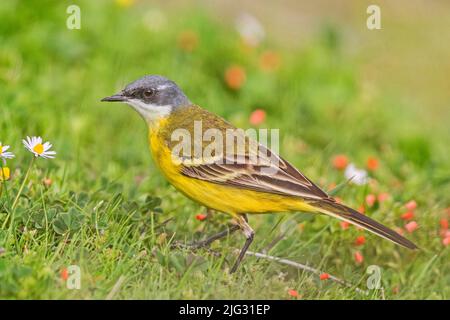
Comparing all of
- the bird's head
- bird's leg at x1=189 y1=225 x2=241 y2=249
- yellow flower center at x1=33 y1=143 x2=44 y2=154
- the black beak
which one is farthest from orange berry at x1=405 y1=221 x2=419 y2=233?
yellow flower center at x1=33 y1=143 x2=44 y2=154

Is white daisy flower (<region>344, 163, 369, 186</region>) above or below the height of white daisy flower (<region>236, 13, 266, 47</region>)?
below

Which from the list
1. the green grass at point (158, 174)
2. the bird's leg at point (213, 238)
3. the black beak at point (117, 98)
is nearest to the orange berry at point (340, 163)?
the green grass at point (158, 174)

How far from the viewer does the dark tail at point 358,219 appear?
19.6ft

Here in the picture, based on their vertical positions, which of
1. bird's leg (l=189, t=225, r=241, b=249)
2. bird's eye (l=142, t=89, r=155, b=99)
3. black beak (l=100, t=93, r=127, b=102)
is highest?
bird's eye (l=142, t=89, r=155, b=99)

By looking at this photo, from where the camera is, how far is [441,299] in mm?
6227

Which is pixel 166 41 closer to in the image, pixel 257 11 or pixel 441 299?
pixel 257 11

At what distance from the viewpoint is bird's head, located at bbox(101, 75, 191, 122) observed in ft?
21.7

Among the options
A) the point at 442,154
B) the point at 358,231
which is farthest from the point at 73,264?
the point at 442,154

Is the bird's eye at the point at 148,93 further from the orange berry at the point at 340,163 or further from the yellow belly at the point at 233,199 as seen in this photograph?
the orange berry at the point at 340,163

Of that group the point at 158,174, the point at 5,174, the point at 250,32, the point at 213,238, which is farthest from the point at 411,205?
the point at 250,32

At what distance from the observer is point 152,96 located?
22.0ft

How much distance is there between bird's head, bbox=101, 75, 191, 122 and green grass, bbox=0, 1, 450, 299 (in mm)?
668

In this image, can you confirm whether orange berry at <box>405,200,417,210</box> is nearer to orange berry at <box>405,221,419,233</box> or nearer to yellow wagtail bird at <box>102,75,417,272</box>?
orange berry at <box>405,221,419,233</box>

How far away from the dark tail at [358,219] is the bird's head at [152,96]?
149cm
